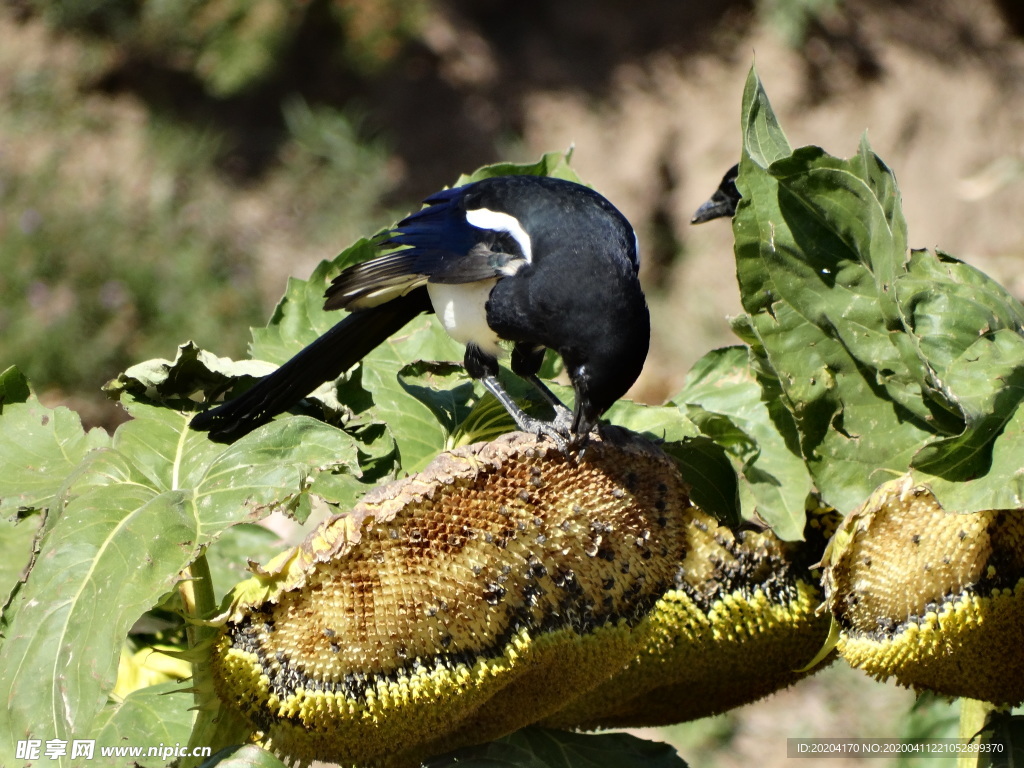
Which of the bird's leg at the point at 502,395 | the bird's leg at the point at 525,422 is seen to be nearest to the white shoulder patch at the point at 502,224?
the bird's leg at the point at 502,395

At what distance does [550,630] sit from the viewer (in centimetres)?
119

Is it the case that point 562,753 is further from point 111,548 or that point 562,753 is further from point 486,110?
point 486,110

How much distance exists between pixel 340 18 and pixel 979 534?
19.5 feet

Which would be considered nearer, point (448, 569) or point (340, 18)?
point (448, 569)

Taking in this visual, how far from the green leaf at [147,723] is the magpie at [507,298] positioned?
1.08 ft

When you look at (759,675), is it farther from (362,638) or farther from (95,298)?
(95,298)

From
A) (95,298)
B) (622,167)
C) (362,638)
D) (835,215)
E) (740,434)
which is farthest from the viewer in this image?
(622,167)

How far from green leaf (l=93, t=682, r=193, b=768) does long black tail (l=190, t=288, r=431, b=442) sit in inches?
12.8

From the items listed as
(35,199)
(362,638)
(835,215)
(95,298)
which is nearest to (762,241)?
(835,215)

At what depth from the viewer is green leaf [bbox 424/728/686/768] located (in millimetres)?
1278

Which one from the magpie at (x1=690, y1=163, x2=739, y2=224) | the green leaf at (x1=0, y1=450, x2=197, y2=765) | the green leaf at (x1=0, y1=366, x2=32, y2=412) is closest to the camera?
the green leaf at (x1=0, y1=450, x2=197, y2=765)

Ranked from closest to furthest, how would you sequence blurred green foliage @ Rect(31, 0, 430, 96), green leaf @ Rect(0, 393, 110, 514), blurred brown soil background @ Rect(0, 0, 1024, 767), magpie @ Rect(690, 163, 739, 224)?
green leaf @ Rect(0, 393, 110, 514) → magpie @ Rect(690, 163, 739, 224) → blurred brown soil background @ Rect(0, 0, 1024, 767) → blurred green foliage @ Rect(31, 0, 430, 96)

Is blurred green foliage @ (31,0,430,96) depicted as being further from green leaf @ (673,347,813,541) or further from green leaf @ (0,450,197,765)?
green leaf @ (0,450,197,765)

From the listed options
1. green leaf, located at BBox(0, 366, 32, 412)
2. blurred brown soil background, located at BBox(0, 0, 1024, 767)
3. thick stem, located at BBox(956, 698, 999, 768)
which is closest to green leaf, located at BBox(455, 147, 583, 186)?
green leaf, located at BBox(0, 366, 32, 412)
